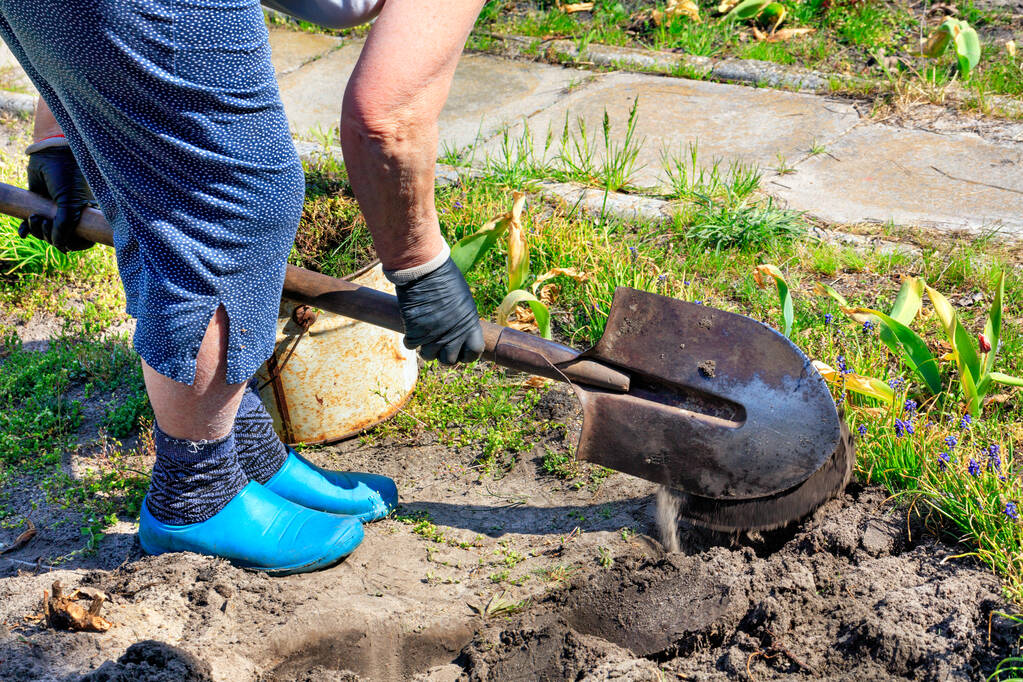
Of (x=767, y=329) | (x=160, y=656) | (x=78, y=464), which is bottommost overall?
(x=78, y=464)

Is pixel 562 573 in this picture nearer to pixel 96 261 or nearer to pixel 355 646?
pixel 355 646

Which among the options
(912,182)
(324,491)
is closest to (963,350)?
(912,182)

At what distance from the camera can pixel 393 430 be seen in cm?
277

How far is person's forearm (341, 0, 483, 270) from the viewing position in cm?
172

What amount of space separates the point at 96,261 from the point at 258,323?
6.54ft

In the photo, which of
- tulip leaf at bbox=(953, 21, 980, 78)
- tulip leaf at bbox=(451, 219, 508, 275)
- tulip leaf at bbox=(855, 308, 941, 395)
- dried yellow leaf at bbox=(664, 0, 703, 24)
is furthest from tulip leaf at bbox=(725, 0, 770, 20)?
tulip leaf at bbox=(855, 308, 941, 395)

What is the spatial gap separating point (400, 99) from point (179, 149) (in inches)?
17.2

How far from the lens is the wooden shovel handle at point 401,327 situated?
2.22m

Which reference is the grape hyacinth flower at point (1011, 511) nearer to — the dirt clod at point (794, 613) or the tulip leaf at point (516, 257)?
the dirt clod at point (794, 613)

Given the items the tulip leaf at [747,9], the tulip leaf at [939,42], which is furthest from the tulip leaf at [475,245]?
the tulip leaf at [747,9]

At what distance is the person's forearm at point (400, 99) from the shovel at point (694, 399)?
17.9 inches

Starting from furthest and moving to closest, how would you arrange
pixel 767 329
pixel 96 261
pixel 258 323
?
pixel 96 261
pixel 767 329
pixel 258 323

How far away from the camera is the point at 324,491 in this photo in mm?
2381

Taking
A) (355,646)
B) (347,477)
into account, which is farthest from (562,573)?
(347,477)
